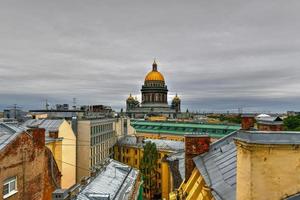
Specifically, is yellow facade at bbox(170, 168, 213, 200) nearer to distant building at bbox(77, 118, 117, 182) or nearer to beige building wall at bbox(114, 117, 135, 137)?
distant building at bbox(77, 118, 117, 182)

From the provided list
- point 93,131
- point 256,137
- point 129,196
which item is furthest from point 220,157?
point 93,131

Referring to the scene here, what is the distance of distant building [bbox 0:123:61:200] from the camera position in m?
15.5

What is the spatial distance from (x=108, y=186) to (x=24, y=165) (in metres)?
7.76

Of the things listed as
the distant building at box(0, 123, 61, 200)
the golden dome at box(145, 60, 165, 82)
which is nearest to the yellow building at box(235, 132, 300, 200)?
the distant building at box(0, 123, 61, 200)

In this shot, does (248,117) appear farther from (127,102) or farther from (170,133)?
(127,102)

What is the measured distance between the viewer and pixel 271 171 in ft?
27.1

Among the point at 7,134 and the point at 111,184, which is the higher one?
the point at 7,134

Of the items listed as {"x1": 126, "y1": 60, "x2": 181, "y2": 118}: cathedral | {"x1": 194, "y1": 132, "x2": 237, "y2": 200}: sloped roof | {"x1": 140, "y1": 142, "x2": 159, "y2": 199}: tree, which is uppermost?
{"x1": 126, "y1": 60, "x2": 181, "y2": 118}: cathedral

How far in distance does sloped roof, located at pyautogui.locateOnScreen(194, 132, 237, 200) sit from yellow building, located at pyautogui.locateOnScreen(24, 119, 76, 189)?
40.9 feet

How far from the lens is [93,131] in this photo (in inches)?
2110

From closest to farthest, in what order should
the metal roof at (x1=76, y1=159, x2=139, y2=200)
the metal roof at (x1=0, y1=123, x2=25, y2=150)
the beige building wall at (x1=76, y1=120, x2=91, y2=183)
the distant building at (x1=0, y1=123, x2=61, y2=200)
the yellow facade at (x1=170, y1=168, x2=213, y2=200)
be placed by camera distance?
the yellow facade at (x1=170, y1=168, x2=213, y2=200) → the distant building at (x1=0, y1=123, x2=61, y2=200) → the metal roof at (x1=0, y1=123, x2=25, y2=150) → the metal roof at (x1=76, y1=159, x2=139, y2=200) → the beige building wall at (x1=76, y1=120, x2=91, y2=183)

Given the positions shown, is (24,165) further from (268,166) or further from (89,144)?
(89,144)

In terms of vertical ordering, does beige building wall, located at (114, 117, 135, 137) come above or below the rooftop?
below

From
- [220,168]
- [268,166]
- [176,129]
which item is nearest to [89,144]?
[176,129]
